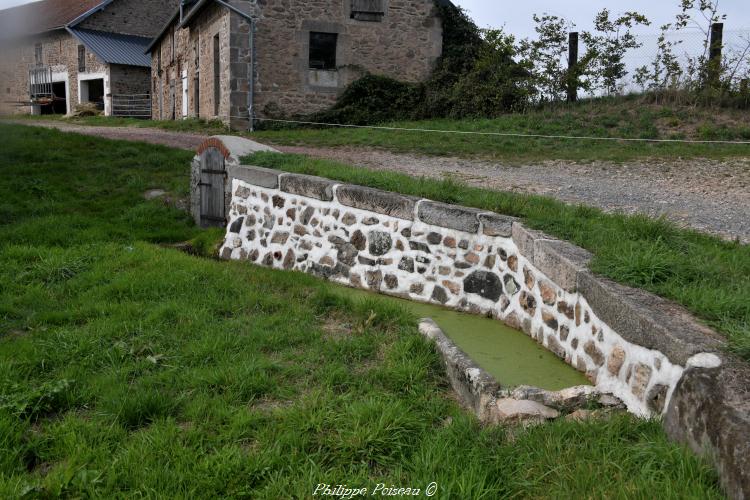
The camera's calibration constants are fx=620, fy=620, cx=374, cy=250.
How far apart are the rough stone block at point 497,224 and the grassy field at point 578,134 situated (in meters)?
5.27

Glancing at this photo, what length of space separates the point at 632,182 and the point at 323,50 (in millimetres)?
11575

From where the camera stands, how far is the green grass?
10.7 ft

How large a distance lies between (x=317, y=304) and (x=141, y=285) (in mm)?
1580

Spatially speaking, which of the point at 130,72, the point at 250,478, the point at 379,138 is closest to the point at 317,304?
the point at 250,478

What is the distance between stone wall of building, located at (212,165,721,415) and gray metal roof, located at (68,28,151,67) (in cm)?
2296

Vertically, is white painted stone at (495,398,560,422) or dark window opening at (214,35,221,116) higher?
dark window opening at (214,35,221,116)

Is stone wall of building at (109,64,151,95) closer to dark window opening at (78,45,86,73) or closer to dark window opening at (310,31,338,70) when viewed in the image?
dark window opening at (78,45,86,73)

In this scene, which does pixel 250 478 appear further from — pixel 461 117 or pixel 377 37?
pixel 377 37

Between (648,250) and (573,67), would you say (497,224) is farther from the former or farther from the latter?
(573,67)

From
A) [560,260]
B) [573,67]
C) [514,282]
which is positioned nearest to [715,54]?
[573,67]

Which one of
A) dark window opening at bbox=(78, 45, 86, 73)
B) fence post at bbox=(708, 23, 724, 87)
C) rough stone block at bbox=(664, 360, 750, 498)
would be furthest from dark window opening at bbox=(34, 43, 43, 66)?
dark window opening at bbox=(78, 45, 86, 73)

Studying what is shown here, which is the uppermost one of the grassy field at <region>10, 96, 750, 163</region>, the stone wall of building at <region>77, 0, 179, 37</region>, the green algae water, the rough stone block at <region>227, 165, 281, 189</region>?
the stone wall of building at <region>77, 0, 179, 37</region>

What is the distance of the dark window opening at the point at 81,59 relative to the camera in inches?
1142

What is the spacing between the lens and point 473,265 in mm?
5699
